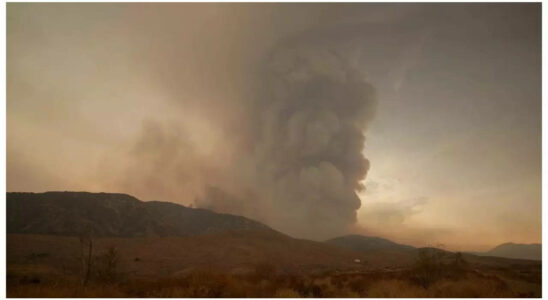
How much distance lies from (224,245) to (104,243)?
15990 millimetres

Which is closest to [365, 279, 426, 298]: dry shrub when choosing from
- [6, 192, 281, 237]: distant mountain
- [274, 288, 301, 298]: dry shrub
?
[274, 288, 301, 298]: dry shrub

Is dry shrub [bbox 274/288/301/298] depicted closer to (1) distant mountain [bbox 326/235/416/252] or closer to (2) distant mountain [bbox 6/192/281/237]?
(2) distant mountain [bbox 6/192/281/237]

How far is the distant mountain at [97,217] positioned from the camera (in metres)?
70.1

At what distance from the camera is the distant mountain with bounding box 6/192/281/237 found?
230 ft

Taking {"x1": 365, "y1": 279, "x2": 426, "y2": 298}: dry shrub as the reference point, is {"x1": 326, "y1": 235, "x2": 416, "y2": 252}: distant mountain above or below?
below

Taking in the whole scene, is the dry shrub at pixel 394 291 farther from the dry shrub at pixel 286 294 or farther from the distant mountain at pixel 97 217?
the distant mountain at pixel 97 217

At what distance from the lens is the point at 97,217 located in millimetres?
79125

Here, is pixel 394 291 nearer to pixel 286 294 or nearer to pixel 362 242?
pixel 286 294

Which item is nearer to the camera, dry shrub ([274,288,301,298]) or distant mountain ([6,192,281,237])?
dry shrub ([274,288,301,298])

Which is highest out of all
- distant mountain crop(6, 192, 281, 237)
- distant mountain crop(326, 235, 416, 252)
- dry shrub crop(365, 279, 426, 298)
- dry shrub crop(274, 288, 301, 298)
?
dry shrub crop(274, 288, 301, 298)

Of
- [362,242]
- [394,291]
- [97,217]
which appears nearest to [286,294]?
[394,291]

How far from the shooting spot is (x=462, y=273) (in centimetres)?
2072

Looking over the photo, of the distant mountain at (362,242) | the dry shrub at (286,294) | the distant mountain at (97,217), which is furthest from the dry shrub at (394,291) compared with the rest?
the distant mountain at (362,242)

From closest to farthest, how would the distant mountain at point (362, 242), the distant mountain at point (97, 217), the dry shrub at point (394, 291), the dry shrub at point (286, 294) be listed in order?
1. the dry shrub at point (286, 294)
2. the dry shrub at point (394, 291)
3. the distant mountain at point (97, 217)
4. the distant mountain at point (362, 242)
